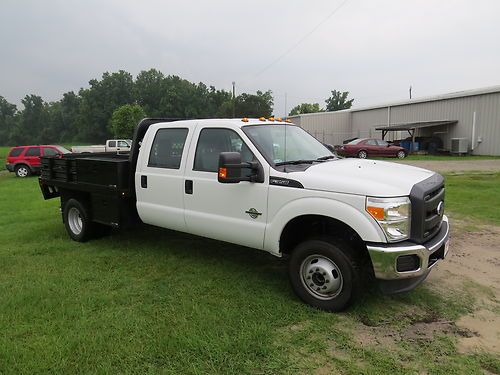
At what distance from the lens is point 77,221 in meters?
6.54

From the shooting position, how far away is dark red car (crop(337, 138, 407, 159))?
88.7ft

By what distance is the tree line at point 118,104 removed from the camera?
90.7m

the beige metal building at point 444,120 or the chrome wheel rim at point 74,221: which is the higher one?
the beige metal building at point 444,120

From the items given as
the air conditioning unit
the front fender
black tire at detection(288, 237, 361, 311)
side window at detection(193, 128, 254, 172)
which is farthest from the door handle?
the air conditioning unit

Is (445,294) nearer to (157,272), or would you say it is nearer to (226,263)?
(226,263)

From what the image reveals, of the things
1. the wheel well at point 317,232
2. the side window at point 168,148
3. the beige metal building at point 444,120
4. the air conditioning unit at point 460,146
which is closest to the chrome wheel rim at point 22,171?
the side window at point 168,148

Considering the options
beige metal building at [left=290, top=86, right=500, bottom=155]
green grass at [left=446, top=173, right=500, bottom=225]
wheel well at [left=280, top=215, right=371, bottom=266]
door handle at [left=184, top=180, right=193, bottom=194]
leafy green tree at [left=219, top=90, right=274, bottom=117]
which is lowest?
green grass at [left=446, top=173, right=500, bottom=225]

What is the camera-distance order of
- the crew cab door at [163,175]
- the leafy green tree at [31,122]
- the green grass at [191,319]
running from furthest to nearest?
the leafy green tree at [31,122]
the crew cab door at [163,175]
the green grass at [191,319]

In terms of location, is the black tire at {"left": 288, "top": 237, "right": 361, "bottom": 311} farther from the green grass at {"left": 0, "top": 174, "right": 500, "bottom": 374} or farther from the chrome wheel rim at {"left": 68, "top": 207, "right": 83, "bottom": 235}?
the chrome wheel rim at {"left": 68, "top": 207, "right": 83, "bottom": 235}

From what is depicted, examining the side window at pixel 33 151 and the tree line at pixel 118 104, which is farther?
the tree line at pixel 118 104

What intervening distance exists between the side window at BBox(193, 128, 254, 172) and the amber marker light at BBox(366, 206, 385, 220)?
154cm

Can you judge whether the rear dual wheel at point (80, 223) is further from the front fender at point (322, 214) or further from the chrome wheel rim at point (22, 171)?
the chrome wheel rim at point (22, 171)

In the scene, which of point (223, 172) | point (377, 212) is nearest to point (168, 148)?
point (223, 172)

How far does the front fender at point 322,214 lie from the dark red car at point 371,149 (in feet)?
77.8
